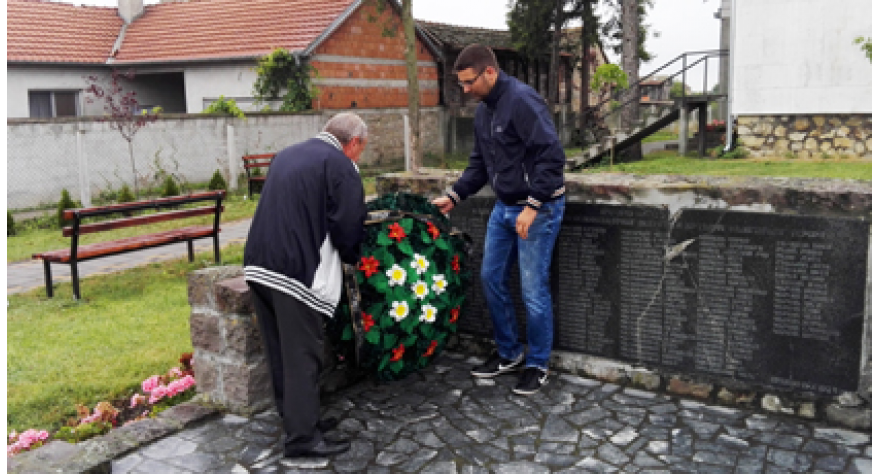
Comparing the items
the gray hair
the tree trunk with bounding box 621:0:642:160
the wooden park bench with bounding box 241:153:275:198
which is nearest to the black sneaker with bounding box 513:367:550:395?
the gray hair

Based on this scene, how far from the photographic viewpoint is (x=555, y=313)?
526cm

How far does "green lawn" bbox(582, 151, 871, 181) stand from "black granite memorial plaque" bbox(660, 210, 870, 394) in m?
11.3

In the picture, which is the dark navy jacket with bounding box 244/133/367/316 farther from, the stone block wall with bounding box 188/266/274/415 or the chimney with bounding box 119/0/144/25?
the chimney with bounding box 119/0/144/25

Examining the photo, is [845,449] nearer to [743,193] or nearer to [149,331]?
[743,193]

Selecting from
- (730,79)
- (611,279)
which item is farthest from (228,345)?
(730,79)

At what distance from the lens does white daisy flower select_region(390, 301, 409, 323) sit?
4453 millimetres

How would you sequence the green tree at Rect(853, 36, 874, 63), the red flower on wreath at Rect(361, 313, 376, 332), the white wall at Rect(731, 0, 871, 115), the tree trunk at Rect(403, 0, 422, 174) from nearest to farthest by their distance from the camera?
1. the red flower on wreath at Rect(361, 313, 376, 332)
2. the green tree at Rect(853, 36, 874, 63)
3. the white wall at Rect(731, 0, 871, 115)
4. the tree trunk at Rect(403, 0, 422, 174)

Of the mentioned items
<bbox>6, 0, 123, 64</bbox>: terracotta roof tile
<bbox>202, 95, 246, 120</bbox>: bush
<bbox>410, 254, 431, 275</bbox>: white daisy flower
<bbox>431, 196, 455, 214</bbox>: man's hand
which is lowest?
<bbox>410, 254, 431, 275</bbox>: white daisy flower

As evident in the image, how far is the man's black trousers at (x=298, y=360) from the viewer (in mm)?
3982

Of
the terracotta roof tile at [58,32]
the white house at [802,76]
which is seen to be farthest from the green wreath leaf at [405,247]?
the terracotta roof tile at [58,32]

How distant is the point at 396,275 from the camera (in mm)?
4488

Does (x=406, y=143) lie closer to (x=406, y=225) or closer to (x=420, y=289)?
(x=406, y=225)

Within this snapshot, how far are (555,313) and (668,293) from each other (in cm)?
77

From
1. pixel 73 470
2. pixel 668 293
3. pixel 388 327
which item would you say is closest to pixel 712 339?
pixel 668 293
